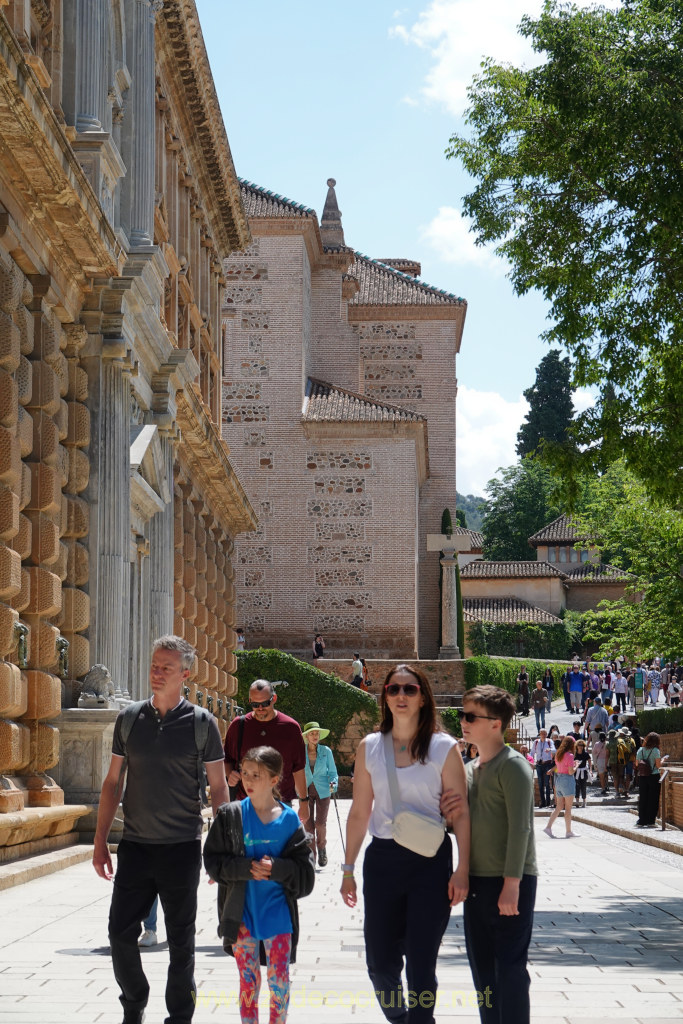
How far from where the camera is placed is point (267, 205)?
49.3m

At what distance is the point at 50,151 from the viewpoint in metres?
12.8

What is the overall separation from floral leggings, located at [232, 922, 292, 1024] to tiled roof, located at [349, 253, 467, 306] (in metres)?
50.3

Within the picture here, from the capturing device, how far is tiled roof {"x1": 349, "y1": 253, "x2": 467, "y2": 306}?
182ft

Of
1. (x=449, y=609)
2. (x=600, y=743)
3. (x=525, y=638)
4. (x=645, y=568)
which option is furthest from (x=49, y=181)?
(x=525, y=638)

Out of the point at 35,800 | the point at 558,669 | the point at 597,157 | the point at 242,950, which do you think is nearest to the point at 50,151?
the point at 597,157

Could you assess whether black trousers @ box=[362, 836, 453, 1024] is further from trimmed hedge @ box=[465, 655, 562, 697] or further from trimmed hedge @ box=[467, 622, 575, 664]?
trimmed hedge @ box=[467, 622, 575, 664]

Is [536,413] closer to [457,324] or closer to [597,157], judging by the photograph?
[457,324]

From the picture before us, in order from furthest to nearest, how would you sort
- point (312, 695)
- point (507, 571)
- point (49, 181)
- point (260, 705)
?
point (507, 571)
point (312, 695)
point (49, 181)
point (260, 705)

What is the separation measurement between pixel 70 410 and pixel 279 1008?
36.8 ft

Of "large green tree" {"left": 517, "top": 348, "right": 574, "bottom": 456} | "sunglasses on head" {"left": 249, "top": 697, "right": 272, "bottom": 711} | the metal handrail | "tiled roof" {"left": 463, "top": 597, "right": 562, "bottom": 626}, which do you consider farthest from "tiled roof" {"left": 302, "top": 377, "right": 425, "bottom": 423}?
"large green tree" {"left": 517, "top": 348, "right": 574, "bottom": 456}

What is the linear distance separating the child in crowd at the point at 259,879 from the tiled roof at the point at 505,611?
65.0m

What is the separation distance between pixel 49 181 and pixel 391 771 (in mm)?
9215

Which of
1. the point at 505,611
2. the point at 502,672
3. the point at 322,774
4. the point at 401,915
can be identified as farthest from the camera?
the point at 505,611

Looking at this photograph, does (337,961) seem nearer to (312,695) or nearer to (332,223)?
(312,695)
